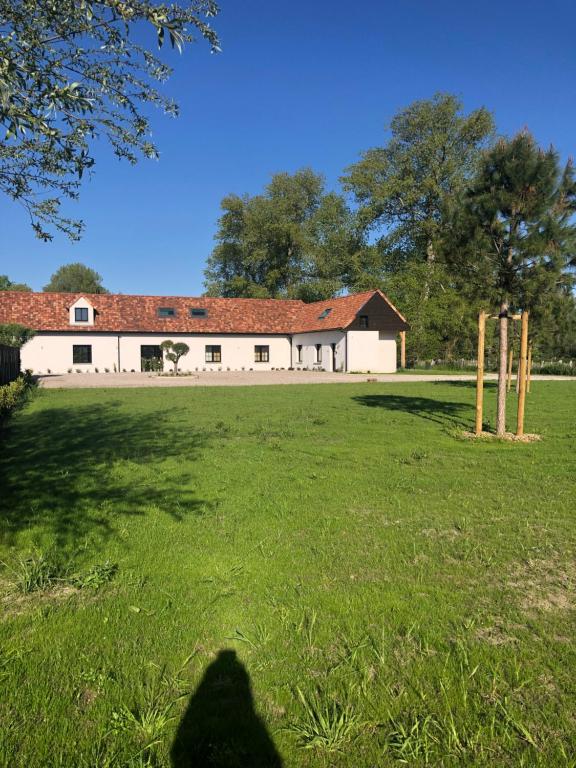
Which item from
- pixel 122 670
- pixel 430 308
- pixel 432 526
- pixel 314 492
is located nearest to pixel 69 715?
pixel 122 670

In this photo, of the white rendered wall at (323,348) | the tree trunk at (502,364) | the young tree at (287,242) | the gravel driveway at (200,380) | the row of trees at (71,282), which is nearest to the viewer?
the tree trunk at (502,364)

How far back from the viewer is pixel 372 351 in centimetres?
3759

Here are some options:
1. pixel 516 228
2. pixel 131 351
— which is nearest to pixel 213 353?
pixel 131 351

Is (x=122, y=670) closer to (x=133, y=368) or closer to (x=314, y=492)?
(x=314, y=492)

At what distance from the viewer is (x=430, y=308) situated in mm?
43938

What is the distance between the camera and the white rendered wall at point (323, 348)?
3769 cm

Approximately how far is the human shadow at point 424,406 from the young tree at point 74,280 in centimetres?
7211

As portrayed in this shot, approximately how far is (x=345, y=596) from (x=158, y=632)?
1.24m

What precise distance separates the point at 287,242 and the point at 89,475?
51353 millimetres

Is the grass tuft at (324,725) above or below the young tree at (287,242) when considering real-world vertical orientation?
below

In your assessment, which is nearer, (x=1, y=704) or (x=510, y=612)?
(x=1, y=704)

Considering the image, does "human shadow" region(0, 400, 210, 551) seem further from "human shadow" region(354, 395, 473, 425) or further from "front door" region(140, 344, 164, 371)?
"front door" region(140, 344, 164, 371)

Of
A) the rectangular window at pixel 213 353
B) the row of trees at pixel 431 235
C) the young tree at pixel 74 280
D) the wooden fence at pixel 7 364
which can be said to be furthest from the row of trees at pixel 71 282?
the wooden fence at pixel 7 364

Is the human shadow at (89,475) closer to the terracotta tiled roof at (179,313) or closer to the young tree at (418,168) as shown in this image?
the terracotta tiled roof at (179,313)
